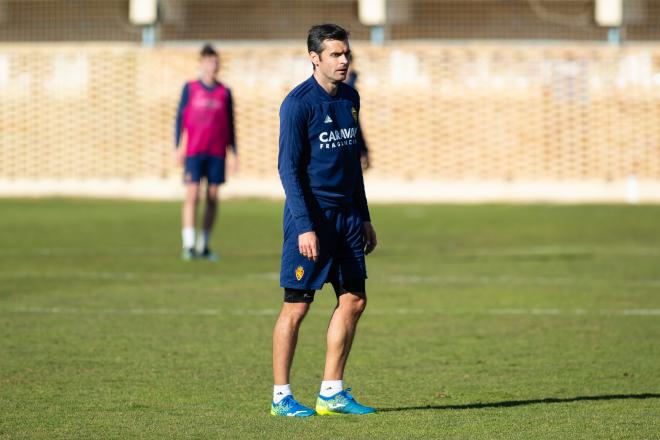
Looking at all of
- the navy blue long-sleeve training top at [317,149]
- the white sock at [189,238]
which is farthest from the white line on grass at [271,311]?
the navy blue long-sleeve training top at [317,149]

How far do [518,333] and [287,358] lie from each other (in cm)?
372

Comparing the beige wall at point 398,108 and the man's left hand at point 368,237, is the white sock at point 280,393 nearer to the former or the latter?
the man's left hand at point 368,237

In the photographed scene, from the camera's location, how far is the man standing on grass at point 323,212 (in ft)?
23.1

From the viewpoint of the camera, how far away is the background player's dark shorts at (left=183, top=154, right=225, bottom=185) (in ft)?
54.0

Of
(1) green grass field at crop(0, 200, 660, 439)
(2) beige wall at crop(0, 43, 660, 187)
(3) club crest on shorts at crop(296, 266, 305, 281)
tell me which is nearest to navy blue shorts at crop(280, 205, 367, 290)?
(3) club crest on shorts at crop(296, 266, 305, 281)

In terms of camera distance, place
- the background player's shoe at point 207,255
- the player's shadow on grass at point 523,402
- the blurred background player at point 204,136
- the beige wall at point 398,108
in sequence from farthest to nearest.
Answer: the beige wall at point 398,108, the blurred background player at point 204,136, the background player's shoe at point 207,255, the player's shadow on grass at point 523,402

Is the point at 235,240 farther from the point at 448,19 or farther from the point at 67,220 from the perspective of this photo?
the point at 448,19

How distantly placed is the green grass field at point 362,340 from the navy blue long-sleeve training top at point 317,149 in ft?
3.74

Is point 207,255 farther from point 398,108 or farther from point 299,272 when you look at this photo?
point 398,108

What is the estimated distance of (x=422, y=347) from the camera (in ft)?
32.3

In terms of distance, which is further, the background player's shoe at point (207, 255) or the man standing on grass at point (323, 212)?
the background player's shoe at point (207, 255)

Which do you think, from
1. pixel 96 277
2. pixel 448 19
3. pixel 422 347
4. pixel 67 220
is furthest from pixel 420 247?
pixel 448 19

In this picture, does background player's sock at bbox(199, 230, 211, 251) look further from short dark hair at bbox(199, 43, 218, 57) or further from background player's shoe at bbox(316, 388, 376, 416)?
background player's shoe at bbox(316, 388, 376, 416)

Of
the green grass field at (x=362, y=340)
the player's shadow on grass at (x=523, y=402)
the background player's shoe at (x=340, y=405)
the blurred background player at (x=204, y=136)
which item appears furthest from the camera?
the blurred background player at (x=204, y=136)
